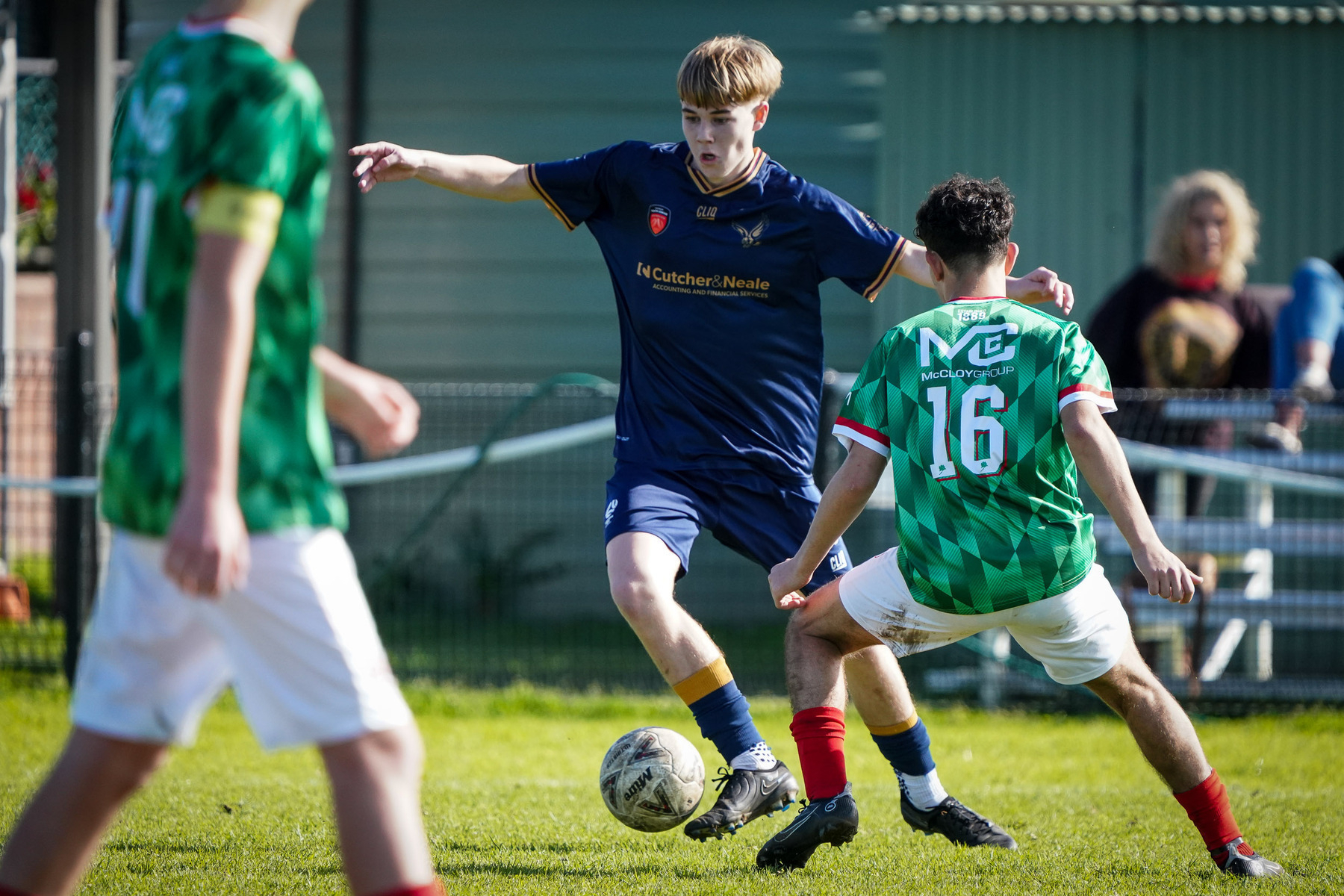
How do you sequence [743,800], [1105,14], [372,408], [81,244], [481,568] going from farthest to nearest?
[481,568]
[1105,14]
[81,244]
[743,800]
[372,408]

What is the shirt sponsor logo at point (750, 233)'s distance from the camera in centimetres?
438

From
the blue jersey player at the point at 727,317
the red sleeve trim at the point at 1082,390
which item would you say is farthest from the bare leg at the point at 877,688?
the red sleeve trim at the point at 1082,390

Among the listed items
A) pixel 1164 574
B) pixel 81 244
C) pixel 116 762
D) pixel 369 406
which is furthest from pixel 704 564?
pixel 116 762

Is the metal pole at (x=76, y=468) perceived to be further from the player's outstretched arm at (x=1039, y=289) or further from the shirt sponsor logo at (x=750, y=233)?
the player's outstretched arm at (x=1039, y=289)

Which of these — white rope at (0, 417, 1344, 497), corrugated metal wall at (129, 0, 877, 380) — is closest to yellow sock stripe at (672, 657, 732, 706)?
white rope at (0, 417, 1344, 497)

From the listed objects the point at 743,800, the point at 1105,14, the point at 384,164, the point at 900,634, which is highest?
the point at 1105,14

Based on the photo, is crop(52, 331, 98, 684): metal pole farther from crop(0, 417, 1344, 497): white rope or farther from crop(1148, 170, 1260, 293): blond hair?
crop(1148, 170, 1260, 293): blond hair

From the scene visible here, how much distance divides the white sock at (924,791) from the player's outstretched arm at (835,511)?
0.89m

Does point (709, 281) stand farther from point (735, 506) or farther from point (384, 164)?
point (384, 164)

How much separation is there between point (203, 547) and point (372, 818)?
21.4 inches

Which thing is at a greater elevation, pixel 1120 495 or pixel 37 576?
pixel 1120 495

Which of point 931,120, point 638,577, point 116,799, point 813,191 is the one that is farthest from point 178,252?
point 931,120

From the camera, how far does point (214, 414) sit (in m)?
2.09

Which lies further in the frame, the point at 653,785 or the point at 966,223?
the point at 653,785
